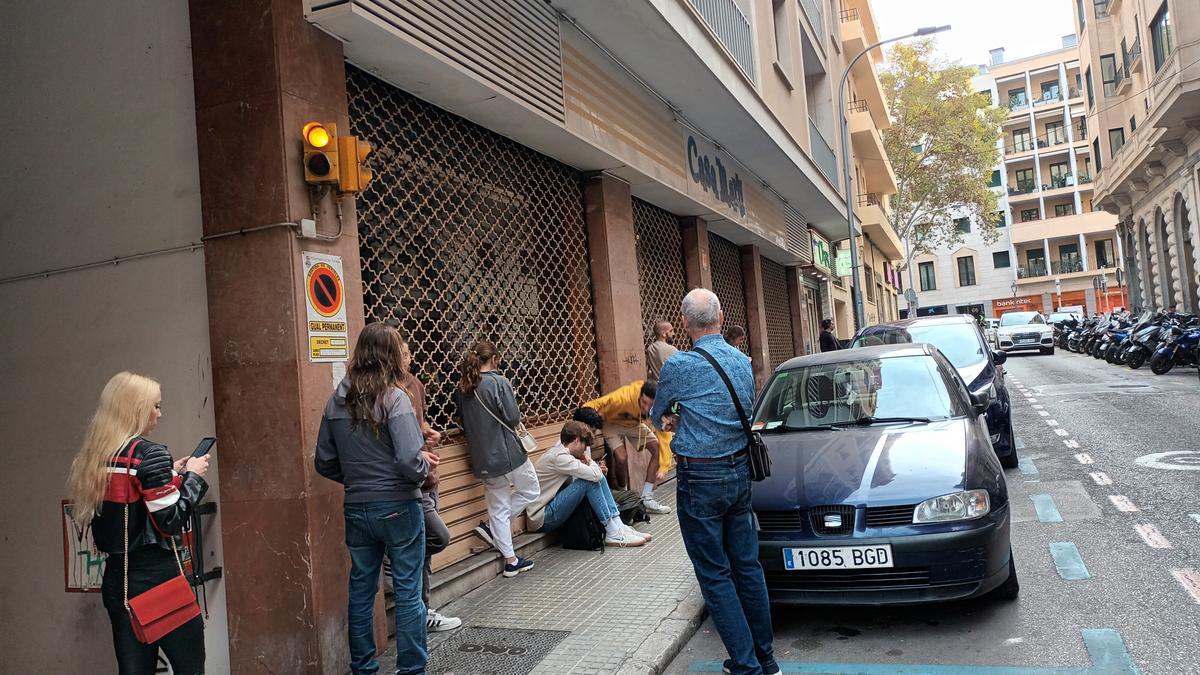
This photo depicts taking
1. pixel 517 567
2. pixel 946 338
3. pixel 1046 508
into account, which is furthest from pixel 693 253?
pixel 517 567

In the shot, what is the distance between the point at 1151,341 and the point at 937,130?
77.3 ft

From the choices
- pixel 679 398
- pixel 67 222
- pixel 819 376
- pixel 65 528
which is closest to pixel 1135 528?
pixel 819 376

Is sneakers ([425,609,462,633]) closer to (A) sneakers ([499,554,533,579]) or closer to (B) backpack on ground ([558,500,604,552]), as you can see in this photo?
(A) sneakers ([499,554,533,579])

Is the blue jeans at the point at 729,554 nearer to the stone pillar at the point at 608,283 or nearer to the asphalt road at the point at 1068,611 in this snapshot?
the asphalt road at the point at 1068,611

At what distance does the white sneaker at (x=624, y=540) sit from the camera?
6.71m

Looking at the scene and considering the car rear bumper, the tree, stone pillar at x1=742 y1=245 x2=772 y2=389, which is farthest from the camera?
Answer: the tree

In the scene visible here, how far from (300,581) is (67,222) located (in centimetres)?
272

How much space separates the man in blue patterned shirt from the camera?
3.79m

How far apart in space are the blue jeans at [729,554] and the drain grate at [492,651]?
1.12 meters

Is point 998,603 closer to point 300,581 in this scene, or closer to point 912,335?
point 300,581

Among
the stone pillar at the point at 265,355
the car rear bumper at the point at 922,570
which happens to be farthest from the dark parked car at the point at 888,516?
the stone pillar at the point at 265,355

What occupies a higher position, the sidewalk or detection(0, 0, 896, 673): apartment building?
detection(0, 0, 896, 673): apartment building

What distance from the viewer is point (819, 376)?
609 cm

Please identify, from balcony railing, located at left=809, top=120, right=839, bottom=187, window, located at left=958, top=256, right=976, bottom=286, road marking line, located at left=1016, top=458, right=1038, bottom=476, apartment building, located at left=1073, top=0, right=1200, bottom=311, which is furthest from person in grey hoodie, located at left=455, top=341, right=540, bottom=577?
window, located at left=958, top=256, right=976, bottom=286
